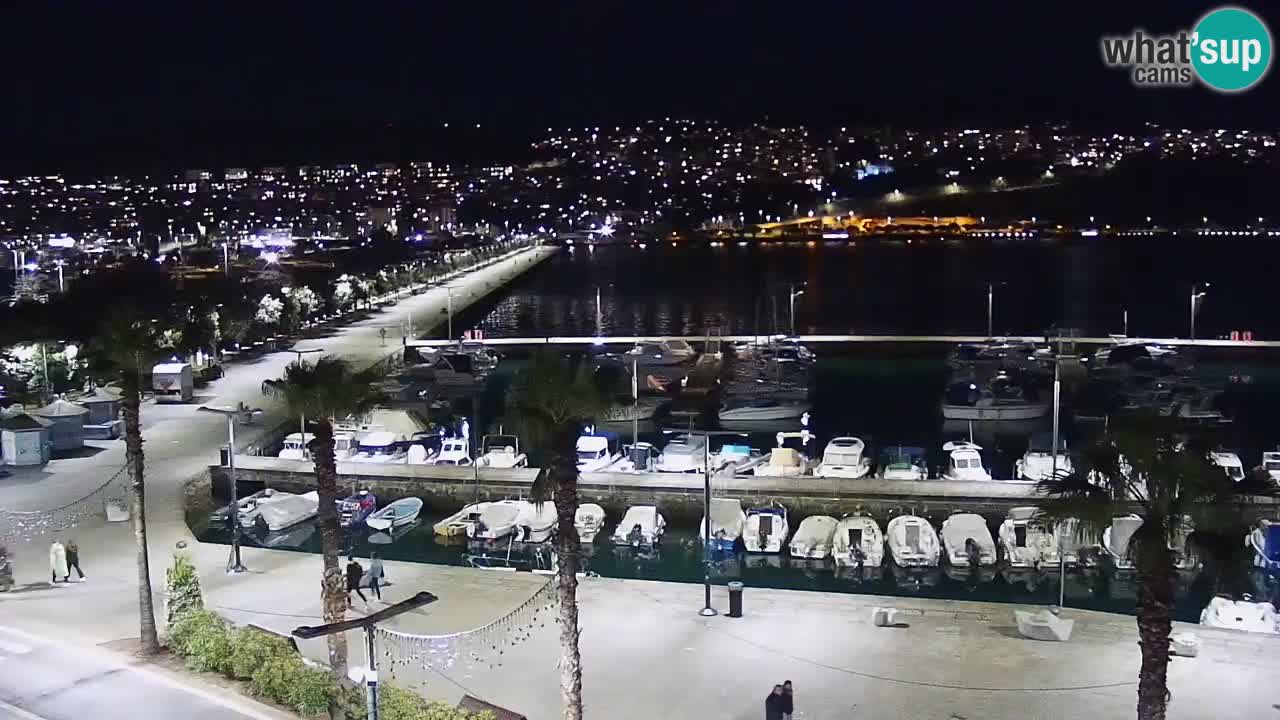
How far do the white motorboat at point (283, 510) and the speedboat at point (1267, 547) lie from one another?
17.7 metres

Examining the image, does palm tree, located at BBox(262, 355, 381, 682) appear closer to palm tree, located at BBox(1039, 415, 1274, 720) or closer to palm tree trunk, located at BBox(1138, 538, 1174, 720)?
palm tree, located at BBox(1039, 415, 1274, 720)

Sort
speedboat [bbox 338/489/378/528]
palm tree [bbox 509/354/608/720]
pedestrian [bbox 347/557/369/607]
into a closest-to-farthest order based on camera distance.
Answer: palm tree [bbox 509/354/608/720]
pedestrian [bbox 347/557/369/607]
speedboat [bbox 338/489/378/528]

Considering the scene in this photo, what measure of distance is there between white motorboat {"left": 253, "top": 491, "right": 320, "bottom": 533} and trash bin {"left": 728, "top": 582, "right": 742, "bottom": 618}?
1118 cm

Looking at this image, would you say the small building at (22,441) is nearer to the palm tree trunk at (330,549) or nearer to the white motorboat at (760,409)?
the palm tree trunk at (330,549)

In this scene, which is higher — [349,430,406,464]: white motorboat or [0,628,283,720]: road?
[349,430,406,464]: white motorboat

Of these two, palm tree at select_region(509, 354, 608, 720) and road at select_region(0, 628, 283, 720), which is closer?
palm tree at select_region(509, 354, 608, 720)

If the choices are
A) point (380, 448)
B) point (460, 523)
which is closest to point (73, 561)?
point (460, 523)

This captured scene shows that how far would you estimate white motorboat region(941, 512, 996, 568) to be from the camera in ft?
73.0

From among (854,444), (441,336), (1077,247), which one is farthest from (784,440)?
(1077,247)

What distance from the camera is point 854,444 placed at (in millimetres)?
28734

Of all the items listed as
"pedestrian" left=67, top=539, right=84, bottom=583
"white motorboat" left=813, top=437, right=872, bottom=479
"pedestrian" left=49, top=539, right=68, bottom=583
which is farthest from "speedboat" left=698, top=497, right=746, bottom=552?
"pedestrian" left=49, top=539, right=68, bottom=583

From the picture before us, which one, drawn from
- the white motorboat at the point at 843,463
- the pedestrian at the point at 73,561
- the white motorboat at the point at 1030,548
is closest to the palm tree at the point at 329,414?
the pedestrian at the point at 73,561

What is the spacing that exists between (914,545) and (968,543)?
100 centimetres

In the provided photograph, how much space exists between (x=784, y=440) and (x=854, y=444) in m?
6.13
